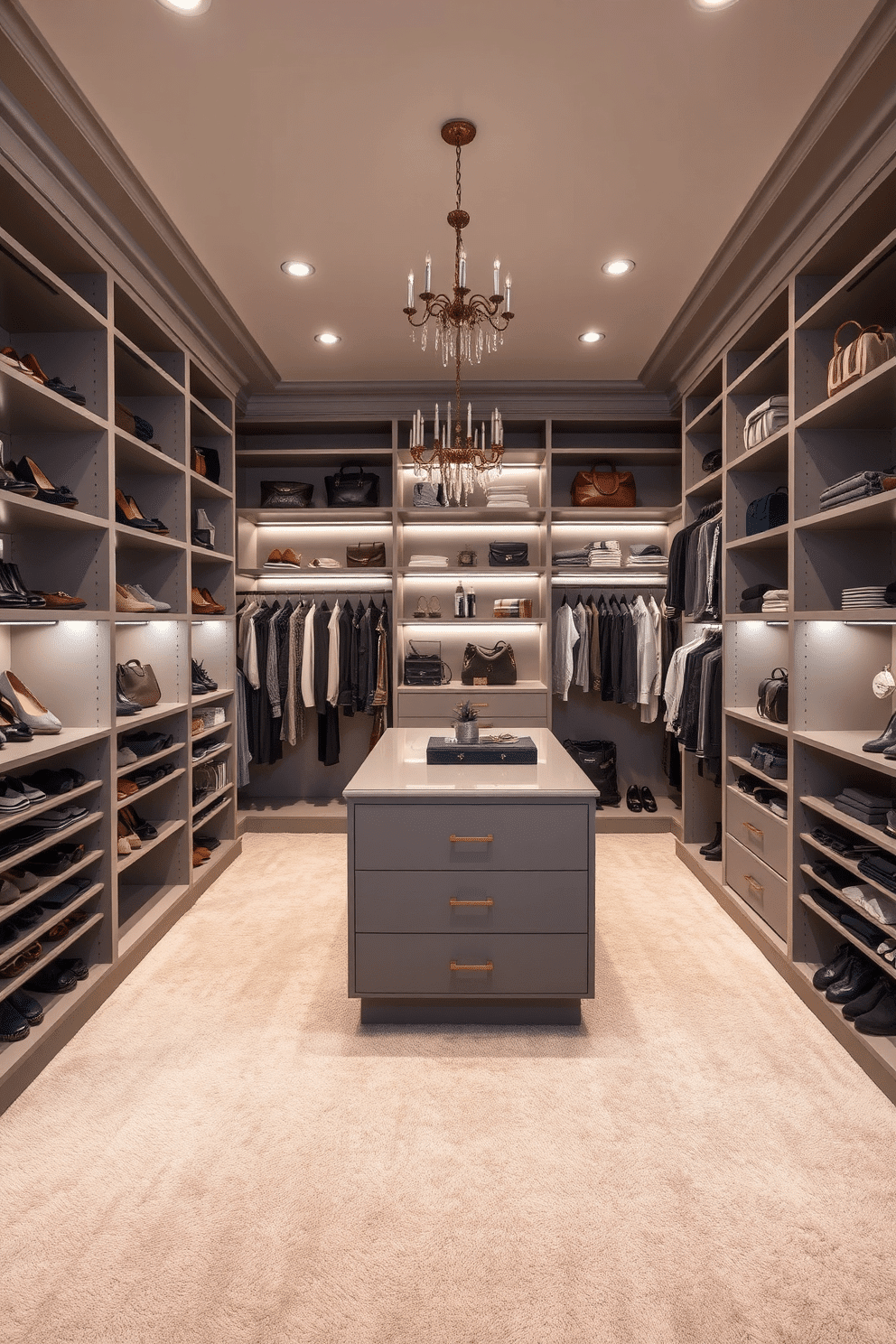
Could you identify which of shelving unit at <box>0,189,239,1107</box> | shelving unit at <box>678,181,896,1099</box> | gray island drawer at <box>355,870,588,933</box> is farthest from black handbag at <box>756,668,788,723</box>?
shelving unit at <box>0,189,239,1107</box>

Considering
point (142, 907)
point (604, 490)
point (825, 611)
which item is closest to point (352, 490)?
point (604, 490)

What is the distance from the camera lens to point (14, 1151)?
1942 millimetres

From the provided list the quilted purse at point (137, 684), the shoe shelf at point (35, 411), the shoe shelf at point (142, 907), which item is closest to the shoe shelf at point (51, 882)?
the shoe shelf at point (142, 907)

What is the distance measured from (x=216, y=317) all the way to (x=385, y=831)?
2.73 m

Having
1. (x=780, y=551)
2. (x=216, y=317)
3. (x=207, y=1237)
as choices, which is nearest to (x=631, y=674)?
(x=780, y=551)

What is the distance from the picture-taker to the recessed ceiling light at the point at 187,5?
1.90 m

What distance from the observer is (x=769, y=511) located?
3428 mm

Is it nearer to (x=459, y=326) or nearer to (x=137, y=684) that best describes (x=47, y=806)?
(x=137, y=684)

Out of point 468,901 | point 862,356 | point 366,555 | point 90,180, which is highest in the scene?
point 90,180

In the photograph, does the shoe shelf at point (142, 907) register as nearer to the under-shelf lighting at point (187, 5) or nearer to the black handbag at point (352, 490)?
the black handbag at point (352, 490)

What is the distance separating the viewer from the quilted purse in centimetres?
337

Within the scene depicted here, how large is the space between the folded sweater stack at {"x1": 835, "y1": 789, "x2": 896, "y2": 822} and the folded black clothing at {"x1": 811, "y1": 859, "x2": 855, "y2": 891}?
0.86 feet

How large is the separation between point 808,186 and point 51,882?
11.2ft

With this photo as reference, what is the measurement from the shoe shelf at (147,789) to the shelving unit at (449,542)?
1.48m
